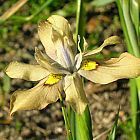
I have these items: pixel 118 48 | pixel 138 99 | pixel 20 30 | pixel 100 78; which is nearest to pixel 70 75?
pixel 100 78

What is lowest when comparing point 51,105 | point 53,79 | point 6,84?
point 51,105

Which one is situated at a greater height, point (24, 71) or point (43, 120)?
point (24, 71)

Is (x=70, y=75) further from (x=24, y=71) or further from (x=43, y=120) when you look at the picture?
(x=43, y=120)

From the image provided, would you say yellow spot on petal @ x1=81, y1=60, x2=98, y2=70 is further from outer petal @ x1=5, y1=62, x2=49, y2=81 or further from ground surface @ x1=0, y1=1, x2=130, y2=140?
ground surface @ x1=0, y1=1, x2=130, y2=140

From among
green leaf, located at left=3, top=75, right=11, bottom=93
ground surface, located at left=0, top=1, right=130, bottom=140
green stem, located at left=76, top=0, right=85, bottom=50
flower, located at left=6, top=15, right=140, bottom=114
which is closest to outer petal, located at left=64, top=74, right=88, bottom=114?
flower, located at left=6, top=15, right=140, bottom=114

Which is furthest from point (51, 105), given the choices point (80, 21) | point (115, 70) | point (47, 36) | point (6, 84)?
point (115, 70)

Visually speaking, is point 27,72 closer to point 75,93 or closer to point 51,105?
point 75,93
